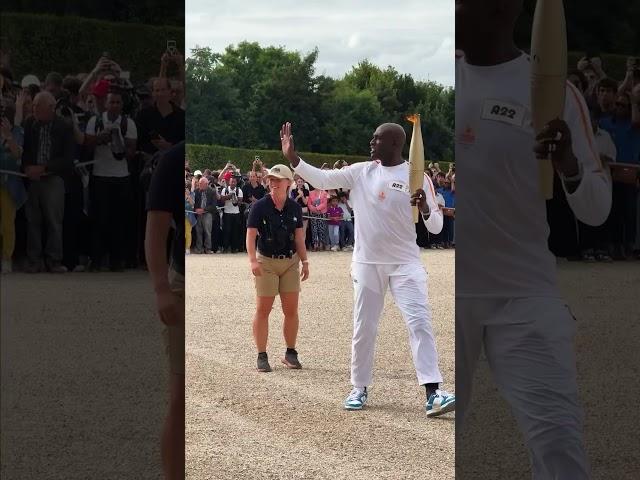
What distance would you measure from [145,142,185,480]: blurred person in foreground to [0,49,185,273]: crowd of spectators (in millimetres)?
40

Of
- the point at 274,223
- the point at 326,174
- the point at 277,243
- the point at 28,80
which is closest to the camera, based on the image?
the point at 28,80

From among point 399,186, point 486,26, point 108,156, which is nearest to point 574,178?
point 486,26

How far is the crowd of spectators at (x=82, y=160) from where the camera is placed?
2.89m

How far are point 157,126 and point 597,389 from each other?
1.56 metres

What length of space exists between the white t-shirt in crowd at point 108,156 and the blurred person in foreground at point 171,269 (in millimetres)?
104

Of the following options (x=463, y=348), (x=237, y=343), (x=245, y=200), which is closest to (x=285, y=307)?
(x=245, y=200)

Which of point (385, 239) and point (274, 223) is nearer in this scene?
point (385, 239)

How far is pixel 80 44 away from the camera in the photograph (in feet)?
9.52

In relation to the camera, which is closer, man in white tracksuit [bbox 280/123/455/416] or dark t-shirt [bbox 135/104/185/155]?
dark t-shirt [bbox 135/104/185/155]

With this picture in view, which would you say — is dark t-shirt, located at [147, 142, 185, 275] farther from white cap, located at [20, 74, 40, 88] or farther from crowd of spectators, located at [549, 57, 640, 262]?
crowd of spectators, located at [549, 57, 640, 262]

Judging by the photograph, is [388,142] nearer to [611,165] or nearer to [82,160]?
[611,165]

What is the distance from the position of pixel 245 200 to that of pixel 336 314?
93.8 inches

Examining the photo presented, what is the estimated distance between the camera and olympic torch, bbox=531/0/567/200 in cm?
287

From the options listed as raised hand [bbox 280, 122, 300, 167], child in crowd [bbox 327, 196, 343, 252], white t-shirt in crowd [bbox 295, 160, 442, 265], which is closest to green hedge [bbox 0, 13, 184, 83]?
raised hand [bbox 280, 122, 300, 167]
